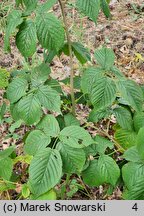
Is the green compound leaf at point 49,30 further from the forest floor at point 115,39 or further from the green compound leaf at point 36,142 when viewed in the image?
the forest floor at point 115,39

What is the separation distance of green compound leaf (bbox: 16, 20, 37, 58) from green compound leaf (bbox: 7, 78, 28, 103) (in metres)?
0.19

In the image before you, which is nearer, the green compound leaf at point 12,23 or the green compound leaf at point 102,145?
the green compound leaf at point 12,23

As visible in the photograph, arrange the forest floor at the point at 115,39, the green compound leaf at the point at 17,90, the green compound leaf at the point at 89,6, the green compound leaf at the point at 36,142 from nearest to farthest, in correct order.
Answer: the green compound leaf at the point at 89,6 → the green compound leaf at the point at 36,142 → the green compound leaf at the point at 17,90 → the forest floor at the point at 115,39

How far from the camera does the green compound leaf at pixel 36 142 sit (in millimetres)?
1493

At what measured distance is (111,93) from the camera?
1453mm

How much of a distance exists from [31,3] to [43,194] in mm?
779

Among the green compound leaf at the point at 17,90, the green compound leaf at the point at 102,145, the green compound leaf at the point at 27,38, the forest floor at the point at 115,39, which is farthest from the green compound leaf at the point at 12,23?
the forest floor at the point at 115,39

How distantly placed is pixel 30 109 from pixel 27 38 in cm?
29

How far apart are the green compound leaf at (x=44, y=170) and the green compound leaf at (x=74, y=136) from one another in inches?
2.7

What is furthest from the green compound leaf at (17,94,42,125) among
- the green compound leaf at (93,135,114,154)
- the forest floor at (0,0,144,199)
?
the forest floor at (0,0,144,199)

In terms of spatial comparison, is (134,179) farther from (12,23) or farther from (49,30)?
(12,23)

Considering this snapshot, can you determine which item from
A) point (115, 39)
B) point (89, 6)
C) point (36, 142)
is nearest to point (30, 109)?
point (36, 142)

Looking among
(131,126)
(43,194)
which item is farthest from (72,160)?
(131,126)

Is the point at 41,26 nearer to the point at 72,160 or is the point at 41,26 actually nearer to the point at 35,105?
the point at 35,105
